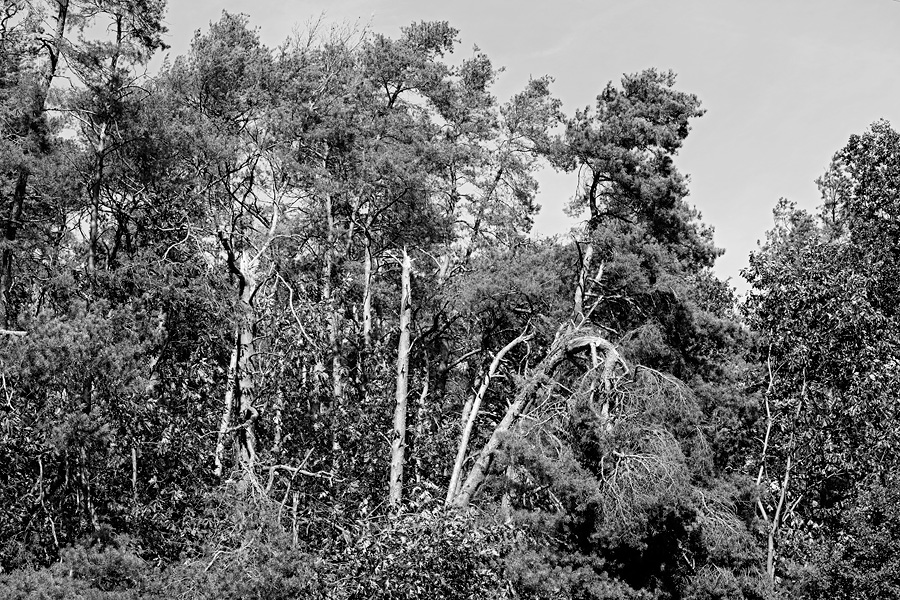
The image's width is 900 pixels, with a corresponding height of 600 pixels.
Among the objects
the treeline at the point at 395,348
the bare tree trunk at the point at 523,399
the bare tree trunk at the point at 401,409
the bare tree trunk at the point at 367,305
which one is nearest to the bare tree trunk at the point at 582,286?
the treeline at the point at 395,348

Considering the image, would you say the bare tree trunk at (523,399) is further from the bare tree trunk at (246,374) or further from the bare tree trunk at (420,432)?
the bare tree trunk at (246,374)

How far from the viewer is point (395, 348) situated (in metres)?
19.2

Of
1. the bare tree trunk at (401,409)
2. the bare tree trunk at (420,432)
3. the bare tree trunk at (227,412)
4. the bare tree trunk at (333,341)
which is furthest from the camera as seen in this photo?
the bare tree trunk at (420,432)

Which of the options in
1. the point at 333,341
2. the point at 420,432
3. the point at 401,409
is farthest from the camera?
the point at 420,432

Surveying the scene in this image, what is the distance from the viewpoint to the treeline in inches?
495

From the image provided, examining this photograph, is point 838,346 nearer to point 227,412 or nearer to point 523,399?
point 523,399

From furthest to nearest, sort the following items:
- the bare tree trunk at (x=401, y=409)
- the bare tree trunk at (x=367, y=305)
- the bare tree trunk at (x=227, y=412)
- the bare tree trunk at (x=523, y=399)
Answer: the bare tree trunk at (x=367, y=305), the bare tree trunk at (x=227, y=412), the bare tree trunk at (x=523, y=399), the bare tree trunk at (x=401, y=409)

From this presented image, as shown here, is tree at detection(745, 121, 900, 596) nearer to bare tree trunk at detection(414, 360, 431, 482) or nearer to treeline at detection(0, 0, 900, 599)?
treeline at detection(0, 0, 900, 599)

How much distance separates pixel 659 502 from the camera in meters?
13.0

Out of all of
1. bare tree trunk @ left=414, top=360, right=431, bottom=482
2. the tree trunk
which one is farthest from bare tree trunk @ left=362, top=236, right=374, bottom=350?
bare tree trunk @ left=414, top=360, right=431, bottom=482

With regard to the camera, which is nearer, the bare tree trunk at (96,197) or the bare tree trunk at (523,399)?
the bare tree trunk at (523,399)

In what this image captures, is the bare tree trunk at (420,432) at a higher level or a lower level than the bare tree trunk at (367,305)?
lower

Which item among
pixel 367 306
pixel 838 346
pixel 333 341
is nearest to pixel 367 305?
pixel 367 306

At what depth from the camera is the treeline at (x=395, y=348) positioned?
12562mm
